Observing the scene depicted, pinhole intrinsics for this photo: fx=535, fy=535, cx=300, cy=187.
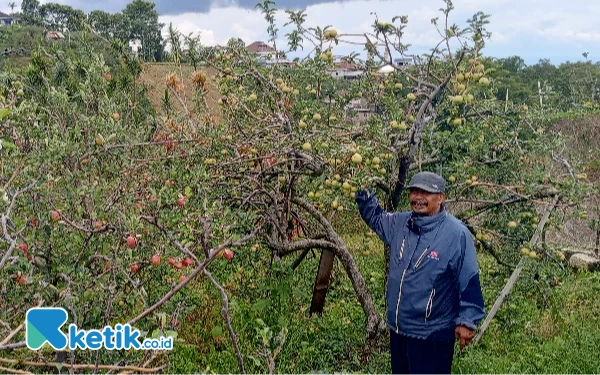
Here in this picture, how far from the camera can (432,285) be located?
3074 millimetres

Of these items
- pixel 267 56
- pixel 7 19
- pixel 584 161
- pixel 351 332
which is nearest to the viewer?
pixel 267 56

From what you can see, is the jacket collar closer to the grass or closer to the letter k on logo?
the grass

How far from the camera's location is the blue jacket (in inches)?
120

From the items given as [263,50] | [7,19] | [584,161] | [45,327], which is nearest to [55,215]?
[45,327]

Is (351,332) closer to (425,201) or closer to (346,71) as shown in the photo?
(425,201)

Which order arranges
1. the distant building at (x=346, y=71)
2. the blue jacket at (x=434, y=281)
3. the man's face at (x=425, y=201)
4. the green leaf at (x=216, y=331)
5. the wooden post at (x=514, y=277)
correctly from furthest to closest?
the green leaf at (x=216, y=331) → the wooden post at (x=514, y=277) → the distant building at (x=346, y=71) → the man's face at (x=425, y=201) → the blue jacket at (x=434, y=281)

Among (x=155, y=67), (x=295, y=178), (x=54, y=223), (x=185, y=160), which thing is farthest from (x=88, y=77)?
(x=155, y=67)

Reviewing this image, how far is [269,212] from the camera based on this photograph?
4328mm

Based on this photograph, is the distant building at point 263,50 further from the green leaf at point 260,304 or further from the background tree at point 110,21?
the background tree at point 110,21

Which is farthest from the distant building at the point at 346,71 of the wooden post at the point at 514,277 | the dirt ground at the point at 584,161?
the dirt ground at the point at 584,161

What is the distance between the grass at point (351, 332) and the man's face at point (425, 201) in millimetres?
1233

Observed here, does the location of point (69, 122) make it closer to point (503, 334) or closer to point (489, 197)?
point (489, 197)

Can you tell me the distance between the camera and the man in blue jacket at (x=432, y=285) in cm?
306

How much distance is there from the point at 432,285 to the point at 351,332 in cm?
183
